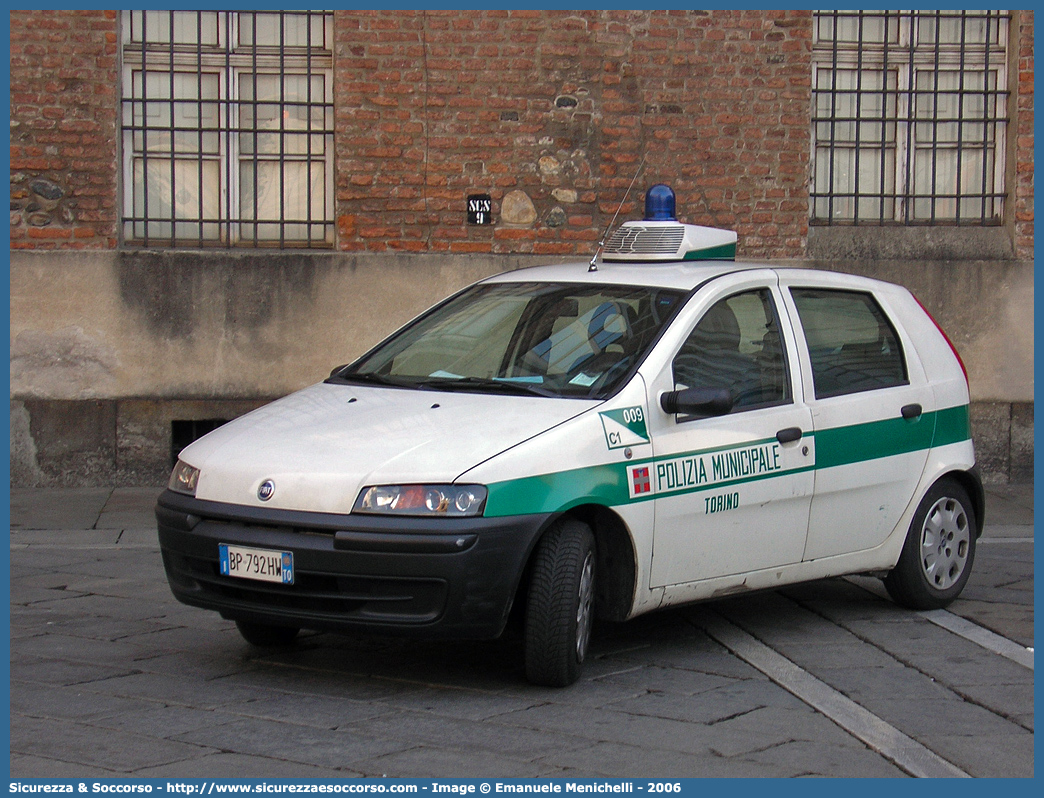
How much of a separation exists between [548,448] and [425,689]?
3.25 feet

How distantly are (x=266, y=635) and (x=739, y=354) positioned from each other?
2.25 meters

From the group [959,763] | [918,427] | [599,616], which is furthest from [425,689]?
[918,427]

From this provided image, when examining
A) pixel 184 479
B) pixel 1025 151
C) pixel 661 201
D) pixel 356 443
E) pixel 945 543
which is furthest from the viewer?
pixel 1025 151

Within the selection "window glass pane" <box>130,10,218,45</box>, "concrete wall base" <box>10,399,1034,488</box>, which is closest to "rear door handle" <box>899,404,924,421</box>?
Answer: "concrete wall base" <box>10,399,1034,488</box>

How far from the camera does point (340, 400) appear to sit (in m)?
5.84

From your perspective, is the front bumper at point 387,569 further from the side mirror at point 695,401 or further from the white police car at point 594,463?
the side mirror at point 695,401

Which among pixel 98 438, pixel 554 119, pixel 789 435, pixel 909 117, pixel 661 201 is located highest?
pixel 909 117

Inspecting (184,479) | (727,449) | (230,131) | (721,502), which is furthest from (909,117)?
(184,479)

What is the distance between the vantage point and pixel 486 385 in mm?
5793

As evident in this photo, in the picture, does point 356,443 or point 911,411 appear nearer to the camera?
point 356,443

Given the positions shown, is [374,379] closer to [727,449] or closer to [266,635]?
[266,635]

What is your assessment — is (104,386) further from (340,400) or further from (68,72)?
(340,400)

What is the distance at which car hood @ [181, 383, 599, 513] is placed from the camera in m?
5.02

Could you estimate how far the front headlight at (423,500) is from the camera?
195 inches
